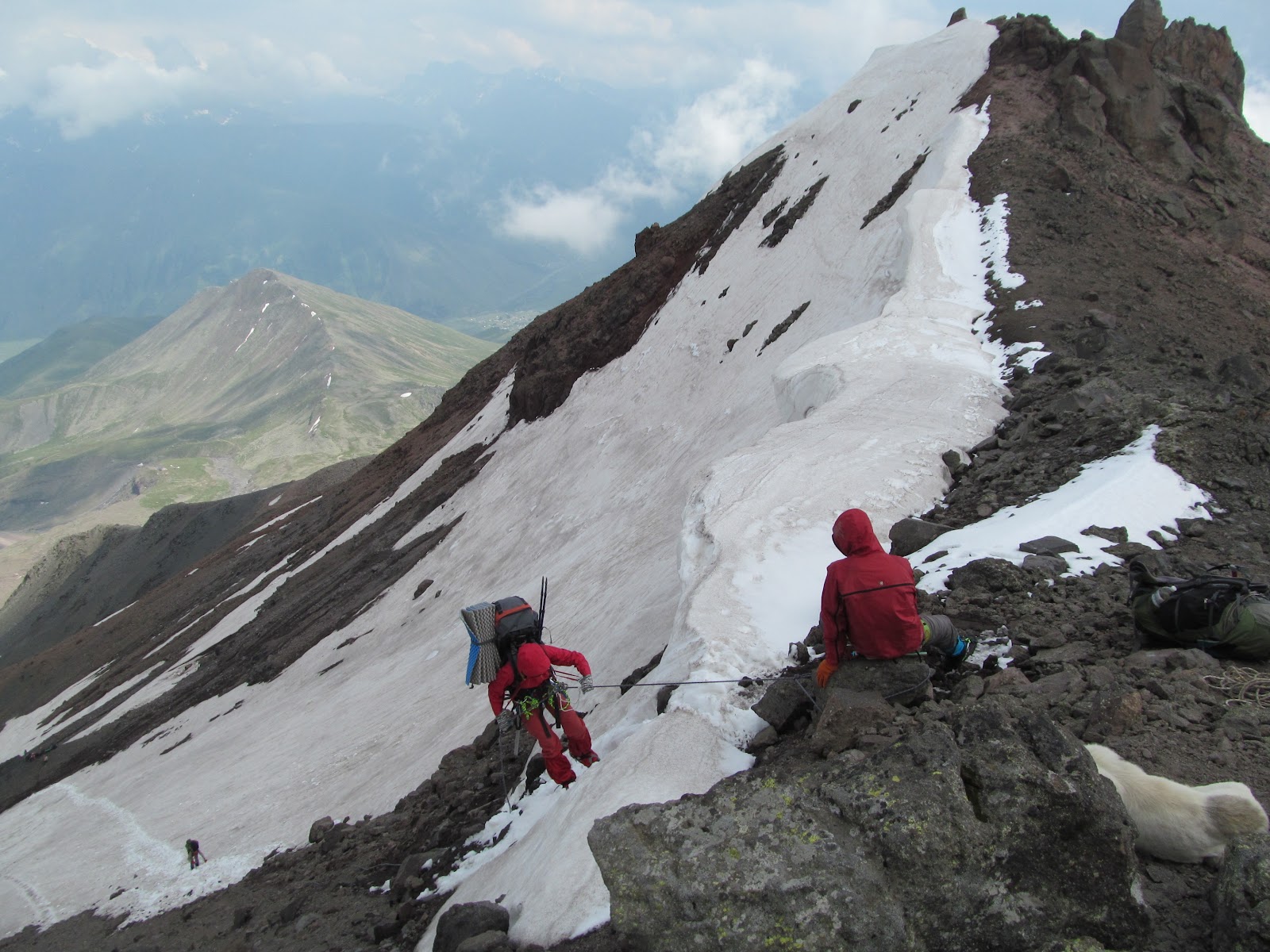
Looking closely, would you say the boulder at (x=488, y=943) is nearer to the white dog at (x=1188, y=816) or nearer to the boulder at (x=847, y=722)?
the boulder at (x=847, y=722)

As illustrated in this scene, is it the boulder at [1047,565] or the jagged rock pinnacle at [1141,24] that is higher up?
the jagged rock pinnacle at [1141,24]

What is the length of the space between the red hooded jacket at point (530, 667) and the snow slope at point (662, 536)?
0.91 m

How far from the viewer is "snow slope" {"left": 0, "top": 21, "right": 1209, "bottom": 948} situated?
28.2 ft

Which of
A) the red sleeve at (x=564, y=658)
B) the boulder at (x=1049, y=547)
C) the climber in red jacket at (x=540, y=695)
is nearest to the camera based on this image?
the boulder at (x=1049, y=547)

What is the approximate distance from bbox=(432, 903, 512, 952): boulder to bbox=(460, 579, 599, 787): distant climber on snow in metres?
2.49

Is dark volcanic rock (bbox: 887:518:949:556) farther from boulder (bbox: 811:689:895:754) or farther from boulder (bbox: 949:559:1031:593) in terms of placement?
boulder (bbox: 811:689:895:754)

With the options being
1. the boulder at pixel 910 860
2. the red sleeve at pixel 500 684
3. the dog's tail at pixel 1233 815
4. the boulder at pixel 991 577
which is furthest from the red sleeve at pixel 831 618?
the red sleeve at pixel 500 684

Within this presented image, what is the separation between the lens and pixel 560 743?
8.69 m

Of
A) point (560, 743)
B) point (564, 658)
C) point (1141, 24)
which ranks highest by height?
point (1141, 24)

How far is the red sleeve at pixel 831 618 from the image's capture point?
6.64 metres

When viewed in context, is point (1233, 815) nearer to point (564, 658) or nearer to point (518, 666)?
point (564, 658)

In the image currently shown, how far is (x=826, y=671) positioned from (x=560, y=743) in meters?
3.25

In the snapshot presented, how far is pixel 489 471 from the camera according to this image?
3628 centimetres

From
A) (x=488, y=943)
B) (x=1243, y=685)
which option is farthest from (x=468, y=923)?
(x=1243, y=685)
